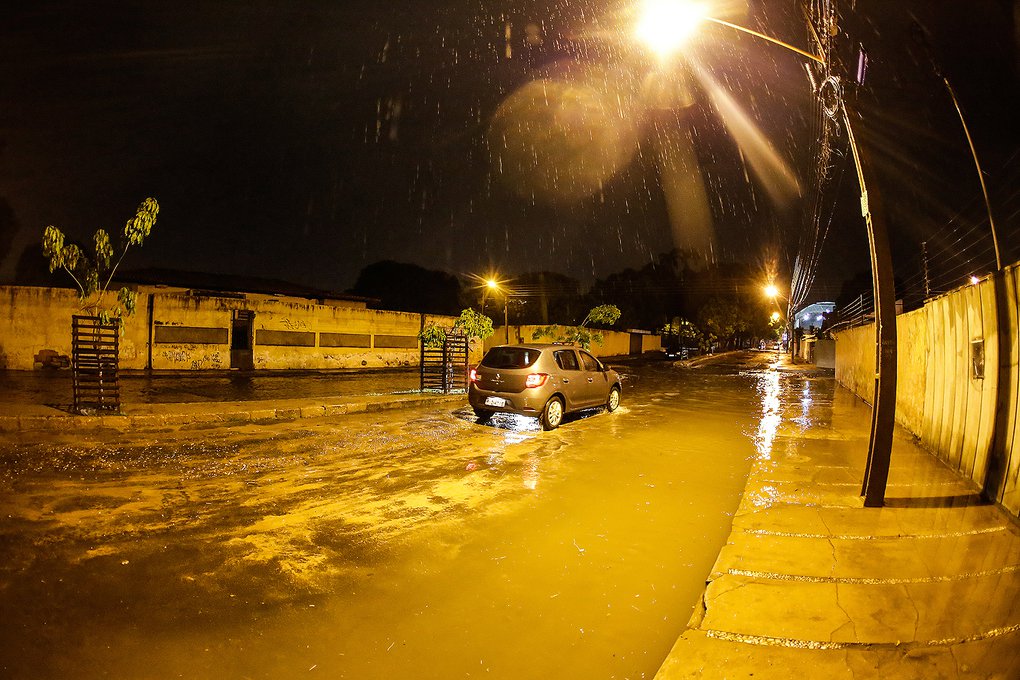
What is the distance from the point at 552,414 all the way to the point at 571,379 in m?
0.96

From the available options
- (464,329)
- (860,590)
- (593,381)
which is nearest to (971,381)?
(860,590)

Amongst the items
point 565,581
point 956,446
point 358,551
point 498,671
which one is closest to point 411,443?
point 358,551

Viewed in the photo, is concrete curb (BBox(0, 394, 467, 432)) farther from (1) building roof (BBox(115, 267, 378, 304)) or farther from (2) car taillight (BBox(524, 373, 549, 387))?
(1) building roof (BBox(115, 267, 378, 304))

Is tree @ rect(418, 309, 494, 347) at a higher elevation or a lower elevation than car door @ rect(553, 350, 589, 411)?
higher

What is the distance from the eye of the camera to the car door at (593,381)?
37.9 feet

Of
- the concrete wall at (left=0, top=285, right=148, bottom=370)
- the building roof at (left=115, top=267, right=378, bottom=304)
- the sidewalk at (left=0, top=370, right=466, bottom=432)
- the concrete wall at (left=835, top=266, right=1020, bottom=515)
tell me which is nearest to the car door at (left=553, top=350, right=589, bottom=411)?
the sidewalk at (left=0, top=370, right=466, bottom=432)

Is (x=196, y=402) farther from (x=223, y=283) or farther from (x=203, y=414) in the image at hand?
(x=223, y=283)

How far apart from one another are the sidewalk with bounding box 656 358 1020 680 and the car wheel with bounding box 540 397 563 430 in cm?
444

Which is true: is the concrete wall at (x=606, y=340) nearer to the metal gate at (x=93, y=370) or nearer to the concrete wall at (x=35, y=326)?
the metal gate at (x=93, y=370)

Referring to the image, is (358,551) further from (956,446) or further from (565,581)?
(956,446)

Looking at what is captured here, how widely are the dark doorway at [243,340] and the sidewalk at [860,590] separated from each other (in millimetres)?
22616

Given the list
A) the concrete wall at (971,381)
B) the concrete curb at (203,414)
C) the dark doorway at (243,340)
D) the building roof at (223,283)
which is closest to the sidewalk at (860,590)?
the concrete wall at (971,381)

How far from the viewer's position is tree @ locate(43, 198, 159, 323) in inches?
388

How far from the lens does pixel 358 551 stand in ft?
14.4
